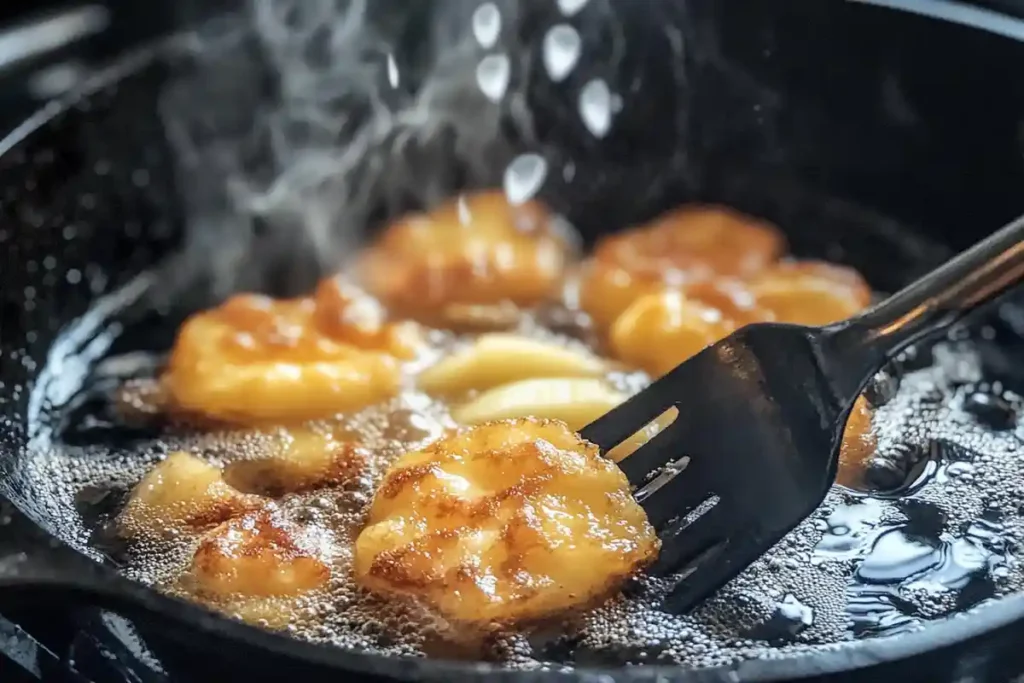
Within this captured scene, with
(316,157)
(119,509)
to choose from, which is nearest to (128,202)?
(316,157)

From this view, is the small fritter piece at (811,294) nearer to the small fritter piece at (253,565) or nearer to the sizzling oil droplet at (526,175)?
the sizzling oil droplet at (526,175)

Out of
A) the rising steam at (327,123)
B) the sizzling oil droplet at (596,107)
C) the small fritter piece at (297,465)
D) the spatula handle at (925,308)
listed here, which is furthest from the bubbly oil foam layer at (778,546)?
the sizzling oil droplet at (596,107)

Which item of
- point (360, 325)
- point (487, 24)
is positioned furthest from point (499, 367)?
point (487, 24)

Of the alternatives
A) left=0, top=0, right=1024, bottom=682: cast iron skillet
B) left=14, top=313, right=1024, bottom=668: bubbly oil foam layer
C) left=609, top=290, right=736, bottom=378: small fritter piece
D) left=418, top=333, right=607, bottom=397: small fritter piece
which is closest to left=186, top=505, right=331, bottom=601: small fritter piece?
left=14, top=313, right=1024, bottom=668: bubbly oil foam layer

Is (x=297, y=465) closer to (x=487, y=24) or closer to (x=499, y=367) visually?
(x=499, y=367)

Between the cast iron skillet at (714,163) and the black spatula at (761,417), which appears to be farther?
the cast iron skillet at (714,163)

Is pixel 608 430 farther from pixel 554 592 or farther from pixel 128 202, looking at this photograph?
pixel 128 202
